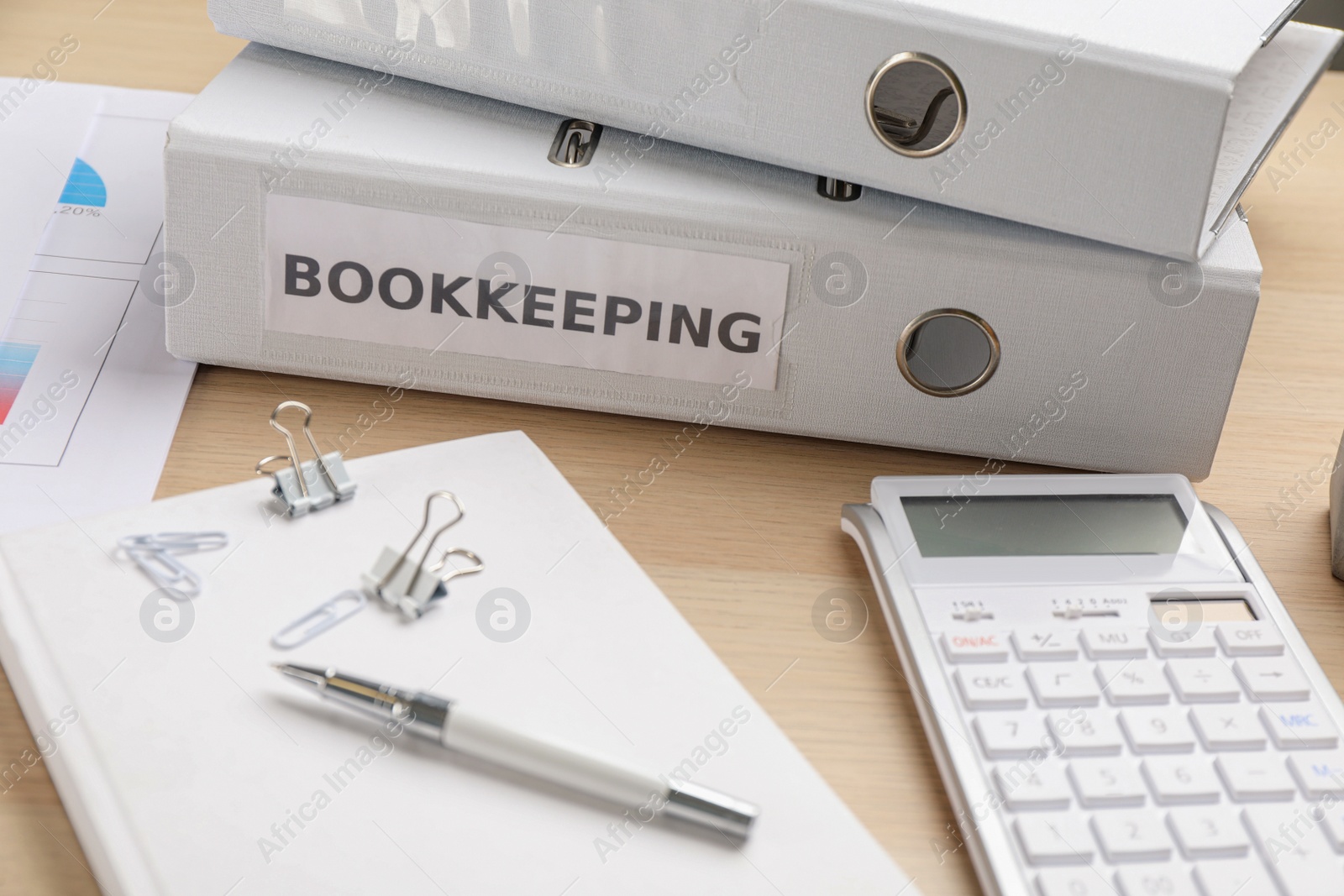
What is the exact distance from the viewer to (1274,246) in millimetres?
707

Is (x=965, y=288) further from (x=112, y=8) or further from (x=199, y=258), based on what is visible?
(x=112, y=8)

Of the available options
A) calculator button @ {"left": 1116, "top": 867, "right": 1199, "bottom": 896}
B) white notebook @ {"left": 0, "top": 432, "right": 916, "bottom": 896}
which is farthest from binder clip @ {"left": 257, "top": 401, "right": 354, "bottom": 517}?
calculator button @ {"left": 1116, "top": 867, "right": 1199, "bottom": 896}

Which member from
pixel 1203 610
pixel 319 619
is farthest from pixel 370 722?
pixel 1203 610

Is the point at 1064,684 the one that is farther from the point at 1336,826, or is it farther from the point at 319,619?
the point at 319,619

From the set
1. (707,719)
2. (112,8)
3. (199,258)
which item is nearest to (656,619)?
(707,719)

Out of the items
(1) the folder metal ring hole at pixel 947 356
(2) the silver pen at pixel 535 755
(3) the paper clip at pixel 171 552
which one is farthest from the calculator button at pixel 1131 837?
(3) the paper clip at pixel 171 552

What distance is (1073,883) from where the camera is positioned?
36cm

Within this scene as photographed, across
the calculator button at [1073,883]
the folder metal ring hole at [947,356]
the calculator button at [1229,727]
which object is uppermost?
the folder metal ring hole at [947,356]

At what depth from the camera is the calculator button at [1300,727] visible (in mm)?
403

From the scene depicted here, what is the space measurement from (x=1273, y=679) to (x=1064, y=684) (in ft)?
0.27

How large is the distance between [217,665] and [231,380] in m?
0.19

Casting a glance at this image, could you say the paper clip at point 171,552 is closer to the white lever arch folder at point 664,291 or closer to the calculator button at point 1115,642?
the white lever arch folder at point 664,291

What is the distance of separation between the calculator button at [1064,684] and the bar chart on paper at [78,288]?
1.35 feet

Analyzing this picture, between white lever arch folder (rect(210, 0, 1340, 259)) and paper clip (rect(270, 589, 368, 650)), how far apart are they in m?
0.21
